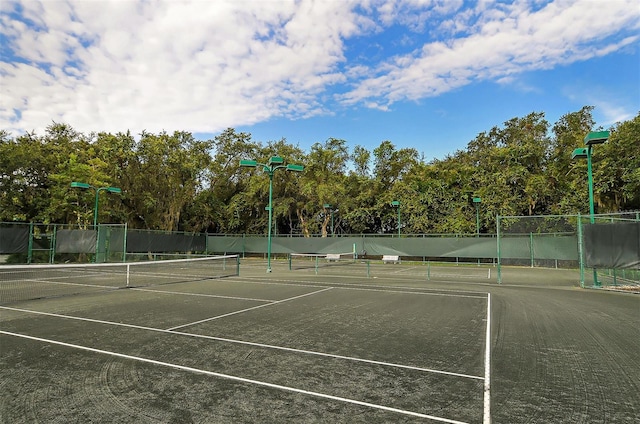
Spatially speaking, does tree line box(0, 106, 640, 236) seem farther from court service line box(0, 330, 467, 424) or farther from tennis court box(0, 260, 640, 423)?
court service line box(0, 330, 467, 424)

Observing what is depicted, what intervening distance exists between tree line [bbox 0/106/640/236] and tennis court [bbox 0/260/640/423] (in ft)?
76.4

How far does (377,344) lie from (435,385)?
5.89 ft

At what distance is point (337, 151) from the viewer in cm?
4059

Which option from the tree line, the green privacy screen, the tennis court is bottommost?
the tennis court

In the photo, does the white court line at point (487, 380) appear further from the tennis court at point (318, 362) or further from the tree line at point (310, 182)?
the tree line at point (310, 182)

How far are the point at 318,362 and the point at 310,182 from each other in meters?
32.6

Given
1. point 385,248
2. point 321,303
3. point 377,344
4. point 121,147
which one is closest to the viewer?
point 377,344

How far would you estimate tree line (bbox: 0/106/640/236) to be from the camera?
94.6 feet

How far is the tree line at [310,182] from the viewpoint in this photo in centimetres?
2883

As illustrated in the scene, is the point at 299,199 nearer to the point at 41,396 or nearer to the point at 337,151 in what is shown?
the point at 337,151

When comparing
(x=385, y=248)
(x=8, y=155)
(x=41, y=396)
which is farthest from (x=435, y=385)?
(x=8, y=155)

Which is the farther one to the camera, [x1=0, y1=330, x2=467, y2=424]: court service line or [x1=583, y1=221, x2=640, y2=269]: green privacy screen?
[x1=583, y1=221, x2=640, y2=269]: green privacy screen

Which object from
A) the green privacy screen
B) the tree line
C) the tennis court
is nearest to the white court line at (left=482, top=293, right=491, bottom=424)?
the tennis court

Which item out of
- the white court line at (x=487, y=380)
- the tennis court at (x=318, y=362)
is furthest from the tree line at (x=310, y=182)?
the white court line at (x=487, y=380)
